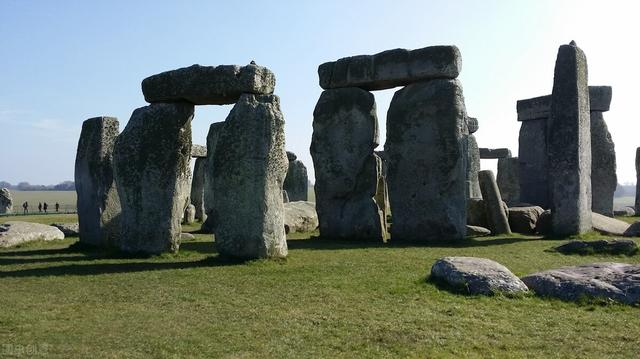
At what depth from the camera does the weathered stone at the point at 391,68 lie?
13258mm

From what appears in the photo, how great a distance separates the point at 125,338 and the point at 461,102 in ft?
32.6

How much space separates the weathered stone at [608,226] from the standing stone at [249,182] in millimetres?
8773

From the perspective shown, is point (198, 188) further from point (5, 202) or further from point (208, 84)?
point (208, 84)

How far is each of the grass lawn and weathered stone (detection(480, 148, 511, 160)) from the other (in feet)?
64.5

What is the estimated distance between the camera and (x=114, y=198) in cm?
1222

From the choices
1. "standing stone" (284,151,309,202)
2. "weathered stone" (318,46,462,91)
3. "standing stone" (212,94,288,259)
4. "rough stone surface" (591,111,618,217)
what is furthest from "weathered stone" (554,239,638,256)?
"standing stone" (284,151,309,202)

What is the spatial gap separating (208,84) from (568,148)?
863 cm

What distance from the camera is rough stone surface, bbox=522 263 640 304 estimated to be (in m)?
6.29

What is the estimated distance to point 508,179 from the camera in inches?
1031

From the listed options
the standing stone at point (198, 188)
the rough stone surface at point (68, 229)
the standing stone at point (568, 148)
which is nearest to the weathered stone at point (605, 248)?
the standing stone at point (568, 148)

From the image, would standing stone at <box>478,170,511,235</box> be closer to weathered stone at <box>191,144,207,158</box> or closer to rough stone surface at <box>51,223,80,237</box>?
rough stone surface at <box>51,223,80,237</box>

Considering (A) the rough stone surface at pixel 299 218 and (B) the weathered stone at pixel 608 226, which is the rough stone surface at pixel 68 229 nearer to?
(A) the rough stone surface at pixel 299 218

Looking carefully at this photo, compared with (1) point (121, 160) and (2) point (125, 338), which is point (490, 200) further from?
(2) point (125, 338)

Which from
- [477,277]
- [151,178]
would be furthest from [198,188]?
[477,277]
